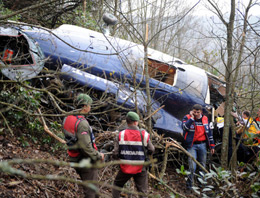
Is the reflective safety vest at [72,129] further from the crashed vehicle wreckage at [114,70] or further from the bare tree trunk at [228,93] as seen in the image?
the bare tree trunk at [228,93]

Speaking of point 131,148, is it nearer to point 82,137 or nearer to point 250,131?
point 82,137

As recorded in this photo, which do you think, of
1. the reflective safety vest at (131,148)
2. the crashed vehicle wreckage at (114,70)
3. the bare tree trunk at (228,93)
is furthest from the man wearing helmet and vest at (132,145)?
the crashed vehicle wreckage at (114,70)

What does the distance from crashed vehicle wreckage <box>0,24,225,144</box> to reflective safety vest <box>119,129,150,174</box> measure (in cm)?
248

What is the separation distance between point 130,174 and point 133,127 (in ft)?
2.53

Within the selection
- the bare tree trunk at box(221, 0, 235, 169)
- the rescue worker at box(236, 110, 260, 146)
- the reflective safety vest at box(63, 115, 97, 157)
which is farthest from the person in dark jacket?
the reflective safety vest at box(63, 115, 97, 157)

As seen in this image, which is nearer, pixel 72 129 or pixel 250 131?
pixel 72 129

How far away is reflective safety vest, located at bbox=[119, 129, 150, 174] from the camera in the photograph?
441cm

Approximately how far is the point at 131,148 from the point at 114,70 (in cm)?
390

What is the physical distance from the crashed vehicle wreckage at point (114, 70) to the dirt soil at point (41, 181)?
174 centimetres

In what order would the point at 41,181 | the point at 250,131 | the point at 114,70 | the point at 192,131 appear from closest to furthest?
the point at 41,181 < the point at 250,131 < the point at 192,131 < the point at 114,70

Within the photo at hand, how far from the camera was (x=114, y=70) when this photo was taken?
7961 mm

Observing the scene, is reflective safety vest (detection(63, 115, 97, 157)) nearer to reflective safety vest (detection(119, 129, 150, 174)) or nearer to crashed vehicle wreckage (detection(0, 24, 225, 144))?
reflective safety vest (detection(119, 129, 150, 174))

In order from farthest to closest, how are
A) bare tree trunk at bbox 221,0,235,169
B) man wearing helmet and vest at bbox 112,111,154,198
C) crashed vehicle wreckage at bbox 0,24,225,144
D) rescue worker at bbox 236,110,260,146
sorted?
1. crashed vehicle wreckage at bbox 0,24,225,144
2. bare tree trunk at bbox 221,0,235,169
3. man wearing helmet and vest at bbox 112,111,154,198
4. rescue worker at bbox 236,110,260,146

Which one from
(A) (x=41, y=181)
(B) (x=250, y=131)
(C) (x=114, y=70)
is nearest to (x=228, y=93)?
(B) (x=250, y=131)
